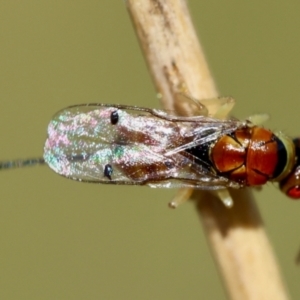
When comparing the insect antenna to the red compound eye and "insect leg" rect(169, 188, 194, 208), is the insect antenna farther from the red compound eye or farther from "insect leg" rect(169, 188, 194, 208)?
the red compound eye

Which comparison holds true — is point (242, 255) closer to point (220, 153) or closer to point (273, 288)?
point (273, 288)

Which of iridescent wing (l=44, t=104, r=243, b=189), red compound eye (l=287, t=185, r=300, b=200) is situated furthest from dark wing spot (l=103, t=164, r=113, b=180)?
red compound eye (l=287, t=185, r=300, b=200)

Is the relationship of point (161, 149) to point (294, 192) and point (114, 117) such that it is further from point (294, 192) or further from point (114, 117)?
point (294, 192)

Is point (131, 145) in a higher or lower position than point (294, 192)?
higher

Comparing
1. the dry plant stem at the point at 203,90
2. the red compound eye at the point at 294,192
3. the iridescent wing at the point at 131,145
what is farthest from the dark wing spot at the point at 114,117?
the red compound eye at the point at 294,192

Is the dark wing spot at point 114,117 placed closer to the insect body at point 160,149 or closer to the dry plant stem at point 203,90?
the insect body at point 160,149

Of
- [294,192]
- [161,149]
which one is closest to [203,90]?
[161,149]
